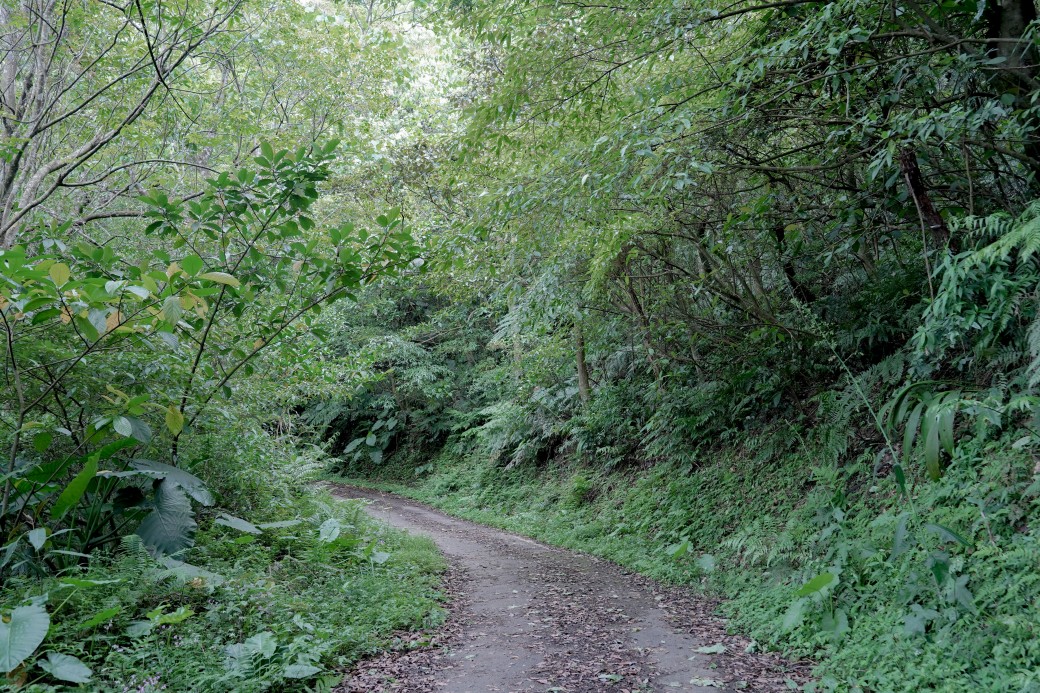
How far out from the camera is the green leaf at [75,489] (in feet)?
14.4

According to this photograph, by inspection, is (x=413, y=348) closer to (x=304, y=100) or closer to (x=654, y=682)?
(x=304, y=100)

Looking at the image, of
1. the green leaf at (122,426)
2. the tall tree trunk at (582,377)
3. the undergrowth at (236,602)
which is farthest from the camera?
the tall tree trunk at (582,377)

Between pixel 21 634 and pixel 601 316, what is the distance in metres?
8.28

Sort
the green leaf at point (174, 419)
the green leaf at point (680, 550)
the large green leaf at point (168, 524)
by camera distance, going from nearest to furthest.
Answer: the green leaf at point (174, 419)
the large green leaf at point (168, 524)
the green leaf at point (680, 550)

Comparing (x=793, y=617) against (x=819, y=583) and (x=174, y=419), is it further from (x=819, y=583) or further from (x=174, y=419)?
(x=174, y=419)

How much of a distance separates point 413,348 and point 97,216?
43.8 ft

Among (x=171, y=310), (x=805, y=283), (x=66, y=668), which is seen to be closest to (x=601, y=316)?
(x=805, y=283)

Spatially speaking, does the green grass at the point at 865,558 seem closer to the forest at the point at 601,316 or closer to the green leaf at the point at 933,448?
the forest at the point at 601,316

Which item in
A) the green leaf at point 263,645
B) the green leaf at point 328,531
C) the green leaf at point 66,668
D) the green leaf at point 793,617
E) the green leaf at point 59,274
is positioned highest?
the green leaf at point 59,274

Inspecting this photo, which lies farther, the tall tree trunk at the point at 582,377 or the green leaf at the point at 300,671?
the tall tree trunk at the point at 582,377

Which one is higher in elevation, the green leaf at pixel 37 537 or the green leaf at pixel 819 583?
the green leaf at pixel 37 537

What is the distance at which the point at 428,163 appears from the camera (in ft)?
50.9

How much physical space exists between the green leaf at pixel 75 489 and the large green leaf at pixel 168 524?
0.76m

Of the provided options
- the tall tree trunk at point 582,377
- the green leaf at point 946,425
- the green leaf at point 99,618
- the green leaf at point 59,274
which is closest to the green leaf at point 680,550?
the green leaf at point 946,425
